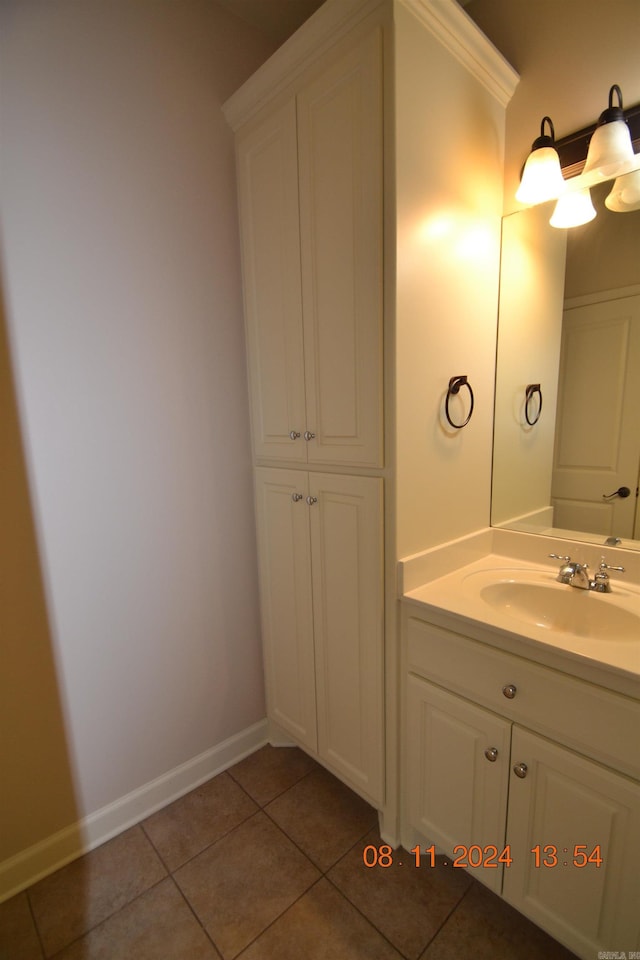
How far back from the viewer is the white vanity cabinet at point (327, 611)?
1259 millimetres

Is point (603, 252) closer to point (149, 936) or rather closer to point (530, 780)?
point (530, 780)

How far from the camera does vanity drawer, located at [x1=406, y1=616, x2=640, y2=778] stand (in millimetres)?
846

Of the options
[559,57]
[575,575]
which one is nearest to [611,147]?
[559,57]

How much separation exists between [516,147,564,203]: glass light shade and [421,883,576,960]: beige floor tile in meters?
2.01

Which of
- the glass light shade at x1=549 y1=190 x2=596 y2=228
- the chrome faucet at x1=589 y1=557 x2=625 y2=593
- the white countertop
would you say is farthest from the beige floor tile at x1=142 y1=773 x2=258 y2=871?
the glass light shade at x1=549 y1=190 x2=596 y2=228

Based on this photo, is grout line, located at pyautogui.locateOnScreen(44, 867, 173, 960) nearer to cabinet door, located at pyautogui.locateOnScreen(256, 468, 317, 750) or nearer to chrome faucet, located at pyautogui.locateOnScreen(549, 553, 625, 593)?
cabinet door, located at pyautogui.locateOnScreen(256, 468, 317, 750)

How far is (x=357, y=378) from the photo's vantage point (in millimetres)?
1188

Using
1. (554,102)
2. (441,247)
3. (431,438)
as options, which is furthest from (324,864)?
(554,102)

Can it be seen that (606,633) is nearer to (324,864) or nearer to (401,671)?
(401,671)

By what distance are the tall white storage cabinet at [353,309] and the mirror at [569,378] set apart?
0.09 m

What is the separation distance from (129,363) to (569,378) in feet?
4.55

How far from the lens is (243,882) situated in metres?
1.28

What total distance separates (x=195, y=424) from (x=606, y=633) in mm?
1397

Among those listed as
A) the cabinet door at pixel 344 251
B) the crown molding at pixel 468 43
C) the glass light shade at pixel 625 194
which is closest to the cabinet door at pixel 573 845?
the cabinet door at pixel 344 251
